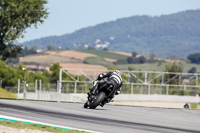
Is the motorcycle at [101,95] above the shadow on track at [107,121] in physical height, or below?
above

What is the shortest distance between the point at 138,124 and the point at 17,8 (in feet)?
129

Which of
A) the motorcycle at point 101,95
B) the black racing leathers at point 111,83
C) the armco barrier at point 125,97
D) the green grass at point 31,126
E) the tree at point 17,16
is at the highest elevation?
the tree at point 17,16

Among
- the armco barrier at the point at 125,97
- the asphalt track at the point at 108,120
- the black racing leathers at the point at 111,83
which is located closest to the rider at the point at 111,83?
the black racing leathers at the point at 111,83

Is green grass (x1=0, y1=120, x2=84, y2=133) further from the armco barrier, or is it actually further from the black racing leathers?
the armco barrier

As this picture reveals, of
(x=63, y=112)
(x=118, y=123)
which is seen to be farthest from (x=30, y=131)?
(x=63, y=112)

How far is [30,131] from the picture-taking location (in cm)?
1217

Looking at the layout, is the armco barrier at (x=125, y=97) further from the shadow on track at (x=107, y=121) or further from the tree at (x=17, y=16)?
the shadow on track at (x=107, y=121)

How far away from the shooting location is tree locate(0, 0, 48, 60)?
52.1m

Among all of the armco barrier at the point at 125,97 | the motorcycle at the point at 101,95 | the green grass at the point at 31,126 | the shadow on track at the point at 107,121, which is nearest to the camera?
the green grass at the point at 31,126

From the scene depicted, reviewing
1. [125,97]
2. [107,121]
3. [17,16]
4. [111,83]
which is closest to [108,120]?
[107,121]

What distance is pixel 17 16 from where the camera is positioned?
53.1m

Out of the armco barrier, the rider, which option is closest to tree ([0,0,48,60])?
the armco barrier

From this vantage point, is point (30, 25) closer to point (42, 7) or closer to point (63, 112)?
point (42, 7)

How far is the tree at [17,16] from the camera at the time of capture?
52094 millimetres
